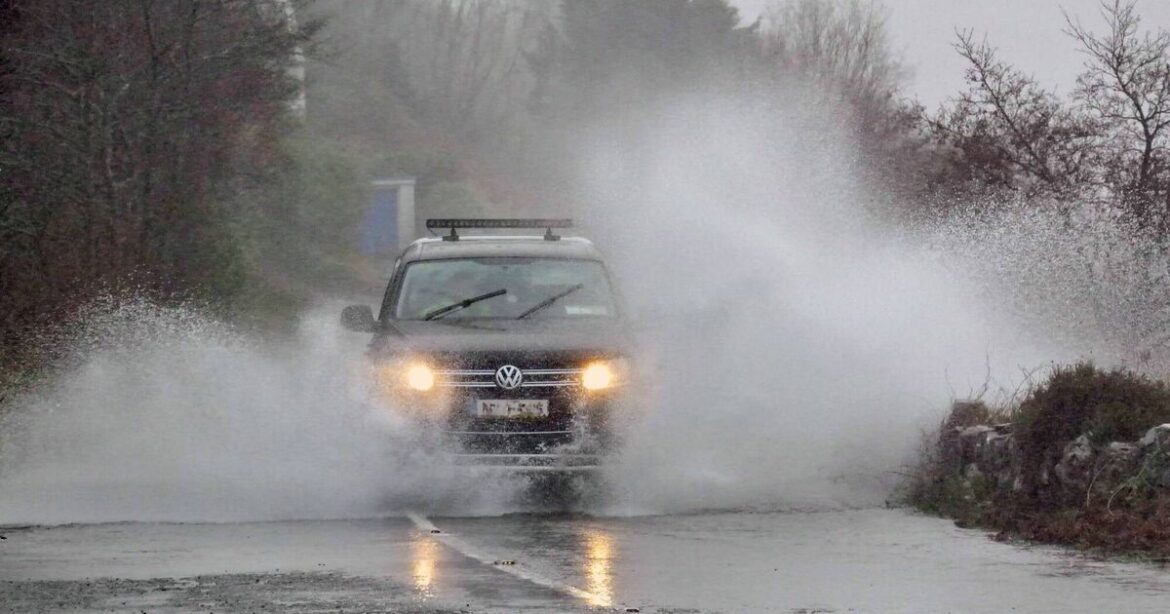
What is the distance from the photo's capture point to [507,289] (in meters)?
16.1

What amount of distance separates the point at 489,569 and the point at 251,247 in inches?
1195

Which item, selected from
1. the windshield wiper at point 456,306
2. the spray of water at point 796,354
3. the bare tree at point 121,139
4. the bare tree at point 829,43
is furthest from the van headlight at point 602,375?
Result: the bare tree at point 829,43

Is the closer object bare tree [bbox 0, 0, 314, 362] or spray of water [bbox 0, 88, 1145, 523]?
spray of water [bbox 0, 88, 1145, 523]

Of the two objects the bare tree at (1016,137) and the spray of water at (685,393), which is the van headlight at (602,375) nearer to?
the spray of water at (685,393)

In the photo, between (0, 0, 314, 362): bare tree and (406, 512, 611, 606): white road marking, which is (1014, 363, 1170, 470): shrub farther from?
(0, 0, 314, 362): bare tree

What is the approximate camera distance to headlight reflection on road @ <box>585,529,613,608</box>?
9734 millimetres

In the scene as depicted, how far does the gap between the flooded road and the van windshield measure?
2405 millimetres

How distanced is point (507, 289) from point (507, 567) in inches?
209

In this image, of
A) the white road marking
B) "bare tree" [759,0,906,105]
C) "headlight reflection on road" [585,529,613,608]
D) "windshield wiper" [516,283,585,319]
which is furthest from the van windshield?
"bare tree" [759,0,906,105]

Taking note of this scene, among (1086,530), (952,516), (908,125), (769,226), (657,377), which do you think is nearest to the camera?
(1086,530)

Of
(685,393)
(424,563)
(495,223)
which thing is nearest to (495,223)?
(495,223)

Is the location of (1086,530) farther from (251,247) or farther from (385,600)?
(251,247)

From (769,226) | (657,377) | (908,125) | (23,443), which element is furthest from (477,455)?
(769,226)

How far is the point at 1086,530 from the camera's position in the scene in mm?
12141
